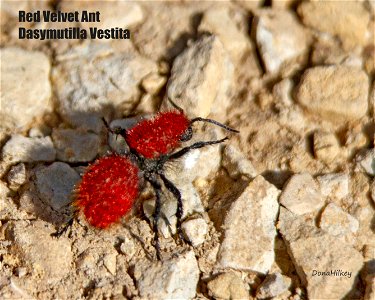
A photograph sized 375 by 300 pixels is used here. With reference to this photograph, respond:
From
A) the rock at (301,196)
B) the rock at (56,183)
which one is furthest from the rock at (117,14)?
the rock at (301,196)

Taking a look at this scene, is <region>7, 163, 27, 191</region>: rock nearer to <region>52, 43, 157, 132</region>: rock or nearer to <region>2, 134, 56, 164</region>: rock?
<region>2, 134, 56, 164</region>: rock

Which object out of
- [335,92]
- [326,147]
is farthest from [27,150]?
[335,92]

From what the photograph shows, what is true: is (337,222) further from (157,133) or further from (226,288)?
(157,133)

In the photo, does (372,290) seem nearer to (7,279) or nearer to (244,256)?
(244,256)

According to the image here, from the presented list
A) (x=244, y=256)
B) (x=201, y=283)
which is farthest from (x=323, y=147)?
(x=201, y=283)

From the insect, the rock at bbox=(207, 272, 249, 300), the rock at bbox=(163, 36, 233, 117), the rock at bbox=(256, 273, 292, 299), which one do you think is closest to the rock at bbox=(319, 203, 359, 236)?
the rock at bbox=(256, 273, 292, 299)

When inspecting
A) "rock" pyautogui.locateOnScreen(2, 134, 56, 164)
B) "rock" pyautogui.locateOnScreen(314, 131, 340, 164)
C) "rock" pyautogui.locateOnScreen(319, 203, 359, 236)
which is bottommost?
"rock" pyautogui.locateOnScreen(2, 134, 56, 164)

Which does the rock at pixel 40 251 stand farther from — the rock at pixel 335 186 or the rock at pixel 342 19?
the rock at pixel 342 19
